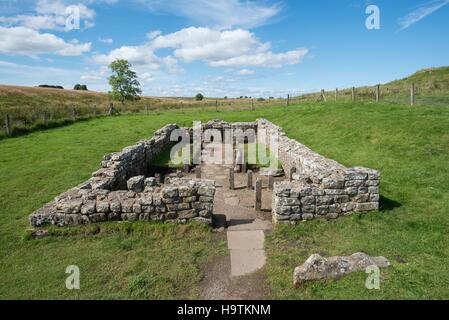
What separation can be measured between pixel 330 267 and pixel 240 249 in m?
2.27

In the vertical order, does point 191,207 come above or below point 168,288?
above

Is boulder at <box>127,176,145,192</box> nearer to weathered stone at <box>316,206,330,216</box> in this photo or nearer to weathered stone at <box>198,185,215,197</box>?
weathered stone at <box>198,185,215,197</box>

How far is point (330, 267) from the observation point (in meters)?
5.81

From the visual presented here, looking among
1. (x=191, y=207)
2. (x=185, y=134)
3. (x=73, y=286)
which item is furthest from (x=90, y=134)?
(x=73, y=286)

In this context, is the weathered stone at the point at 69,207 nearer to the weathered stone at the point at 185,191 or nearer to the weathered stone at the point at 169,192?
the weathered stone at the point at 169,192

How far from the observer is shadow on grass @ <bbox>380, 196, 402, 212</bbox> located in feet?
29.3

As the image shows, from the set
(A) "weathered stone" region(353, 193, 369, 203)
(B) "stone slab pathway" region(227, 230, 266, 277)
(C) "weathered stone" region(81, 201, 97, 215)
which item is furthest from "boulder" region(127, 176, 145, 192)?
(A) "weathered stone" region(353, 193, 369, 203)

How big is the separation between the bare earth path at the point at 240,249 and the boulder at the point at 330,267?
728 millimetres

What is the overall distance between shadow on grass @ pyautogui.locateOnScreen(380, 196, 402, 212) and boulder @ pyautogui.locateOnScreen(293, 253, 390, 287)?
3.26 m

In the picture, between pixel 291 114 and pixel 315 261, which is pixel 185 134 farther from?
pixel 315 261

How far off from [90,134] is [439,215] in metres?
22.2

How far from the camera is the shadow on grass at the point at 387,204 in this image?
29.3 ft

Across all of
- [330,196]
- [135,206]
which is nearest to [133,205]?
[135,206]
